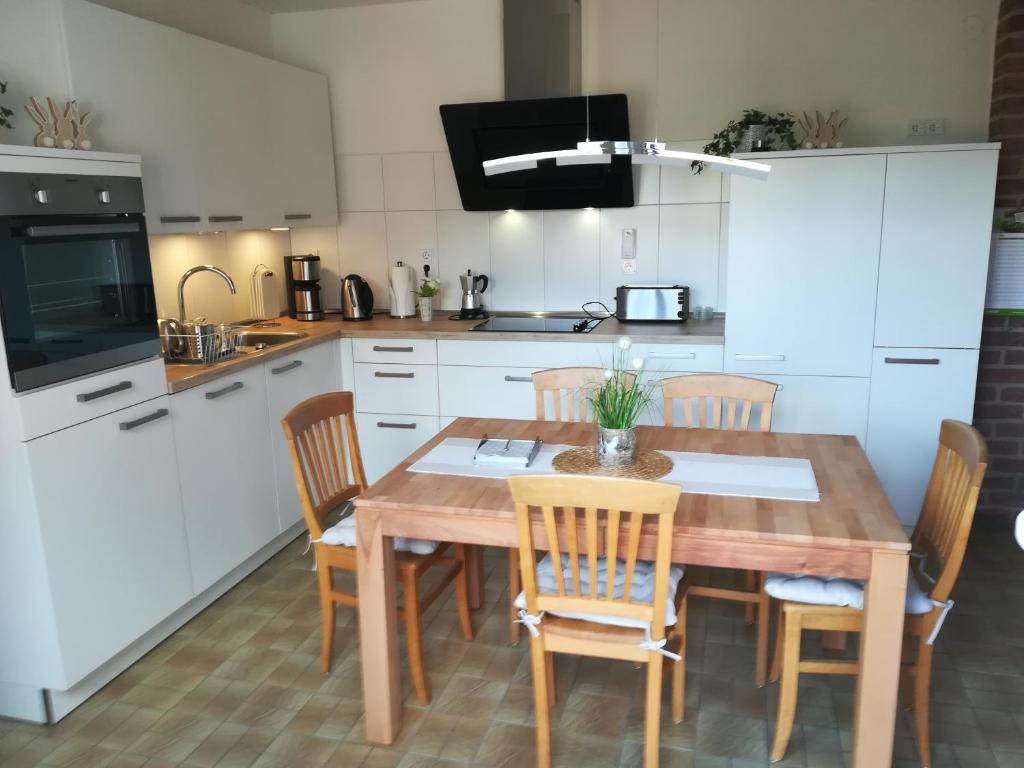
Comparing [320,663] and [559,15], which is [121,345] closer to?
[320,663]

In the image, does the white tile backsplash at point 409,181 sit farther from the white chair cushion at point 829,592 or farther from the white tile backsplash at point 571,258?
the white chair cushion at point 829,592

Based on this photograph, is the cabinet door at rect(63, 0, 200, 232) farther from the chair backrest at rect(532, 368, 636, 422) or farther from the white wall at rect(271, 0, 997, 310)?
the chair backrest at rect(532, 368, 636, 422)

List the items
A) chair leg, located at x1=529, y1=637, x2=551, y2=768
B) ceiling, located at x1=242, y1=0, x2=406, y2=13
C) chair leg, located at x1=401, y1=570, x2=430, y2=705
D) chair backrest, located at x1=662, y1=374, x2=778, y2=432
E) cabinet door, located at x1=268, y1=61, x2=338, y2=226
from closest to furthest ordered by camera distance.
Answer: chair leg, located at x1=529, y1=637, x2=551, y2=768 → chair leg, located at x1=401, y1=570, x2=430, y2=705 → chair backrest, located at x1=662, y1=374, x2=778, y2=432 → cabinet door, located at x1=268, y1=61, x2=338, y2=226 → ceiling, located at x1=242, y1=0, x2=406, y2=13

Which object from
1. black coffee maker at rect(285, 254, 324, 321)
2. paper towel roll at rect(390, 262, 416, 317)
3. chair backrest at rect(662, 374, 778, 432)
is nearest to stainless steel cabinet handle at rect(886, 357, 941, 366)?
chair backrest at rect(662, 374, 778, 432)

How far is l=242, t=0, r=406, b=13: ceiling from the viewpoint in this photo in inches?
157

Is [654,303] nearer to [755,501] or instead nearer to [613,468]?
[613,468]

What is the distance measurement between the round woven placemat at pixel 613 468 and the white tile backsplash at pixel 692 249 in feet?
5.87

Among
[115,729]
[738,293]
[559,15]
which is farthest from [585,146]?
[115,729]

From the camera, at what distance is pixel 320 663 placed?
2.64 m

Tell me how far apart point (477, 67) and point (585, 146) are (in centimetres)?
232

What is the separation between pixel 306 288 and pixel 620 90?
6.26 feet

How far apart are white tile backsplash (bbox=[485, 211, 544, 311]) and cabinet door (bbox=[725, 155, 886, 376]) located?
44.5 inches

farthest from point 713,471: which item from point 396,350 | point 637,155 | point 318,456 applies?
point 396,350

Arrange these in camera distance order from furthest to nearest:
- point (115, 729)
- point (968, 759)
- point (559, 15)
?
point (559, 15) → point (115, 729) → point (968, 759)
